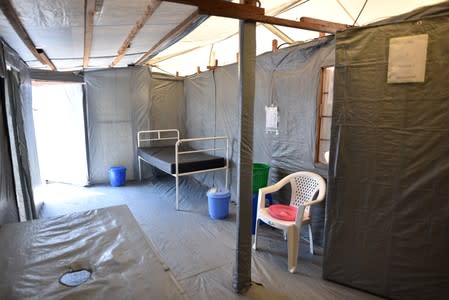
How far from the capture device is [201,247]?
278 cm

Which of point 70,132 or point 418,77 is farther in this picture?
point 70,132

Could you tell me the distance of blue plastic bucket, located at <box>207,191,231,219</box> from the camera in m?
3.44

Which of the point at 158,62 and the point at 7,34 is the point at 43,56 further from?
the point at 158,62

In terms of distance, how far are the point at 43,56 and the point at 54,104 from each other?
5.71 ft

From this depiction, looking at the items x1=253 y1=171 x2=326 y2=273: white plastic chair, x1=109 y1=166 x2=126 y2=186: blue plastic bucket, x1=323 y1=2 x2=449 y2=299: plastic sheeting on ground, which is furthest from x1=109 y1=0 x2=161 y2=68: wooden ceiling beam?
x1=109 y1=166 x2=126 y2=186: blue plastic bucket

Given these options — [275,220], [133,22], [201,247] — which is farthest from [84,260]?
[133,22]

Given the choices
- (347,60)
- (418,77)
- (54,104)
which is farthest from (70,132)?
(418,77)

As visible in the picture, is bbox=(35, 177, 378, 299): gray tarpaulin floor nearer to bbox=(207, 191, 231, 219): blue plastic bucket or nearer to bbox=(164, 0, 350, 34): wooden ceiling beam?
bbox=(207, 191, 231, 219): blue plastic bucket

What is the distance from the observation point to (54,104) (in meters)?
4.90

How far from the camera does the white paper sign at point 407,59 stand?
5.62ft

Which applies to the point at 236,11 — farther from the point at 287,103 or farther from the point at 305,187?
the point at 305,187

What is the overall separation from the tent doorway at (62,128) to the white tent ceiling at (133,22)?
1217mm

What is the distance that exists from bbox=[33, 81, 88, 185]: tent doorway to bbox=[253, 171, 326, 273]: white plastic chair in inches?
147

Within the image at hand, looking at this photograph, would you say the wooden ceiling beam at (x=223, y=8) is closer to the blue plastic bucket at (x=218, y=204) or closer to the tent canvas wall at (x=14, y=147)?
the tent canvas wall at (x=14, y=147)
